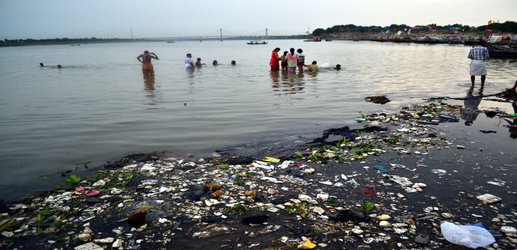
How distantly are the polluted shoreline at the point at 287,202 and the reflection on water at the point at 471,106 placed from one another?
2674mm

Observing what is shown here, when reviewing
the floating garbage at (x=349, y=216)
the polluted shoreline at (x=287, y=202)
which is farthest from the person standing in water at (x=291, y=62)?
the floating garbage at (x=349, y=216)

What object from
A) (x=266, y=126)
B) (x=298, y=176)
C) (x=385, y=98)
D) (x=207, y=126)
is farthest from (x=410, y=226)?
(x=385, y=98)

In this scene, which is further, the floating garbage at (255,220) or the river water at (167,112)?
the river water at (167,112)

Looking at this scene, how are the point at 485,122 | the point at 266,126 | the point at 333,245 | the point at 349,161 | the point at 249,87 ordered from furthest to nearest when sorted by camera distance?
the point at 249,87 < the point at 266,126 < the point at 485,122 < the point at 349,161 < the point at 333,245

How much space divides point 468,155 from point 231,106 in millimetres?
8161

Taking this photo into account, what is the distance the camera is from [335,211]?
445 cm

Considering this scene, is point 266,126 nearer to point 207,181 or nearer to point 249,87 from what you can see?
point 207,181

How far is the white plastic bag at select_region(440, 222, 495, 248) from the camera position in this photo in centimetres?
358

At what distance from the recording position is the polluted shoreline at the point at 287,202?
12.6 feet

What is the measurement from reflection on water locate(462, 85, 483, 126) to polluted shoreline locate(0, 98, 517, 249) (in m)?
2.67

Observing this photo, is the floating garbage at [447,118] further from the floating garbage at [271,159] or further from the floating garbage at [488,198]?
the floating garbage at [271,159]

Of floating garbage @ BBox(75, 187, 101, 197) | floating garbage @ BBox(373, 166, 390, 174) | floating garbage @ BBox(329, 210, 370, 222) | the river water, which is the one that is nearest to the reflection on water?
the river water

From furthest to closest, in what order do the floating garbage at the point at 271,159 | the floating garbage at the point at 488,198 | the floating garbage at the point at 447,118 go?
the floating garbage at the point at 447,118 → the floating garbage at the point at 271,159 → the floating garbage at the point at 488,198

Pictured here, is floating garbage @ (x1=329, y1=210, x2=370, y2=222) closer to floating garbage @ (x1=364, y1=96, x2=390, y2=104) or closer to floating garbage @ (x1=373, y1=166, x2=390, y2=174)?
floating garbage @ (x1=373, y1=166, x2=390, y2=174)
